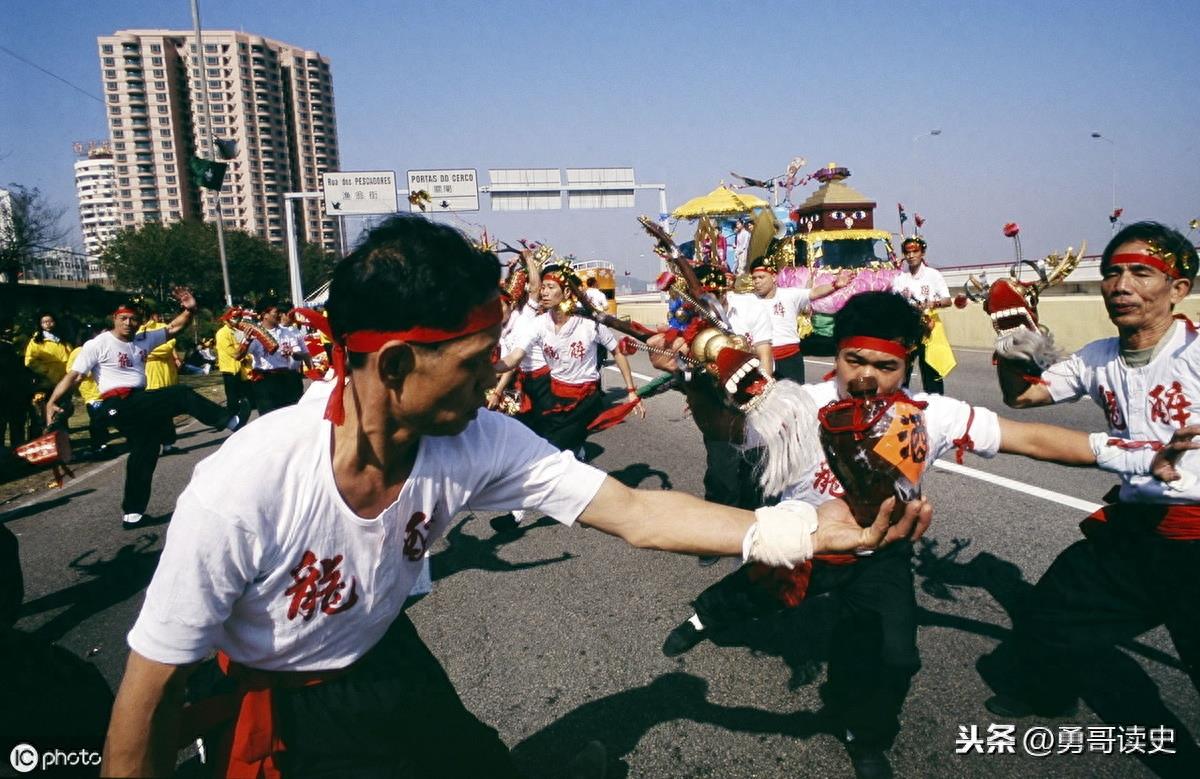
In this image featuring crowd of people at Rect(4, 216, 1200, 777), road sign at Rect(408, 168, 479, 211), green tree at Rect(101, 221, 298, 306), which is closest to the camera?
crowd of people at Rect(4, 216, 1200, 777)

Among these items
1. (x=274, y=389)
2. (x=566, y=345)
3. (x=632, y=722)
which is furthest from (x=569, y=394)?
(x=274, y=389)

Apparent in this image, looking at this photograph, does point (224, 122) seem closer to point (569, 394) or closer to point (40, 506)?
point (40, 506)

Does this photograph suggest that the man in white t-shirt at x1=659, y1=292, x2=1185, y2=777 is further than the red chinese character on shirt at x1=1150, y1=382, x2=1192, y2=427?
No

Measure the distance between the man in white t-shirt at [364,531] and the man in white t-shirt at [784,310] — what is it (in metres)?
5.90

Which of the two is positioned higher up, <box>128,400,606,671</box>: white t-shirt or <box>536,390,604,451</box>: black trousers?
<box>128,400,606,671</box>: white t-shirt

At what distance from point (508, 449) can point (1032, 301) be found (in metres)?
2.82

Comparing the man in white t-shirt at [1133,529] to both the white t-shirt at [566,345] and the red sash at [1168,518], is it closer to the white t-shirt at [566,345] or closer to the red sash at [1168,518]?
the red sash at [1168,518]

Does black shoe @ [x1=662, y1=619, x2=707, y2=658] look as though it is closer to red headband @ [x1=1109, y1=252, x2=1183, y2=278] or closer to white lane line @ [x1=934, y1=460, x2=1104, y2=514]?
red headband @ [x1=1109, y1=252, x2=1183, y2=278]

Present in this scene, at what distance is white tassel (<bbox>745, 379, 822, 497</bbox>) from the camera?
2164 mm

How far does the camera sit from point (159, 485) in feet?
29.3

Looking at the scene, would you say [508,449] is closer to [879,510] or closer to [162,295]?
[879,510]

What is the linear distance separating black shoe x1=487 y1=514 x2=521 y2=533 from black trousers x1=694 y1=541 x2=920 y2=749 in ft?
11.3

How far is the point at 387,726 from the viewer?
1.97 meters

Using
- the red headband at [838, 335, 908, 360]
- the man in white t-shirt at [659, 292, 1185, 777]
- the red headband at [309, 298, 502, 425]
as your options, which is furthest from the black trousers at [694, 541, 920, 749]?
the red headband at [309, 298, 502, 425]
